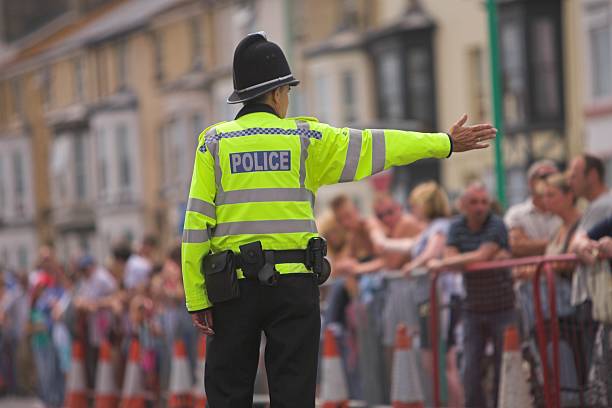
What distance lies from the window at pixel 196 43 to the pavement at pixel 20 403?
82.0 feet

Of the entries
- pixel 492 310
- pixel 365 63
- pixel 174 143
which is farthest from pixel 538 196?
pixel 174 143

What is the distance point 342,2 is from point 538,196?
2763 centimetres

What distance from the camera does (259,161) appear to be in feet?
22.8

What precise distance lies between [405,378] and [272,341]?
4153 mm

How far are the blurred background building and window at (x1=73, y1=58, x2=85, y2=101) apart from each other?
0.05 meters

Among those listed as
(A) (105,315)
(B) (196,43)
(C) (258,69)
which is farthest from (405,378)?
(B) (196,43)

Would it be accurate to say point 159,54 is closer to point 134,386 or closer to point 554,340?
point 134,386

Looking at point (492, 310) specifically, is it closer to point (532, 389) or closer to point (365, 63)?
point (532, 389)

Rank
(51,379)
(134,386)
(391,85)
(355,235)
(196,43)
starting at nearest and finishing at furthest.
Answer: (355,235) → (134,386) → (51,379) → (391,85) → (196,43)

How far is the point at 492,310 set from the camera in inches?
412

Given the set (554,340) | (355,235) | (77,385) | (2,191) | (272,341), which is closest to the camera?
(272,341)

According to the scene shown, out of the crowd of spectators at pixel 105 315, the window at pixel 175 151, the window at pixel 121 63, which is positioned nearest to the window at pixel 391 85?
the window at pixel 175 151

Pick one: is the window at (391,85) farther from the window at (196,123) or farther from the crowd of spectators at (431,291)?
the crowd of spectators at (431,291)

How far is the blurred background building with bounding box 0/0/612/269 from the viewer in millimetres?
32531
